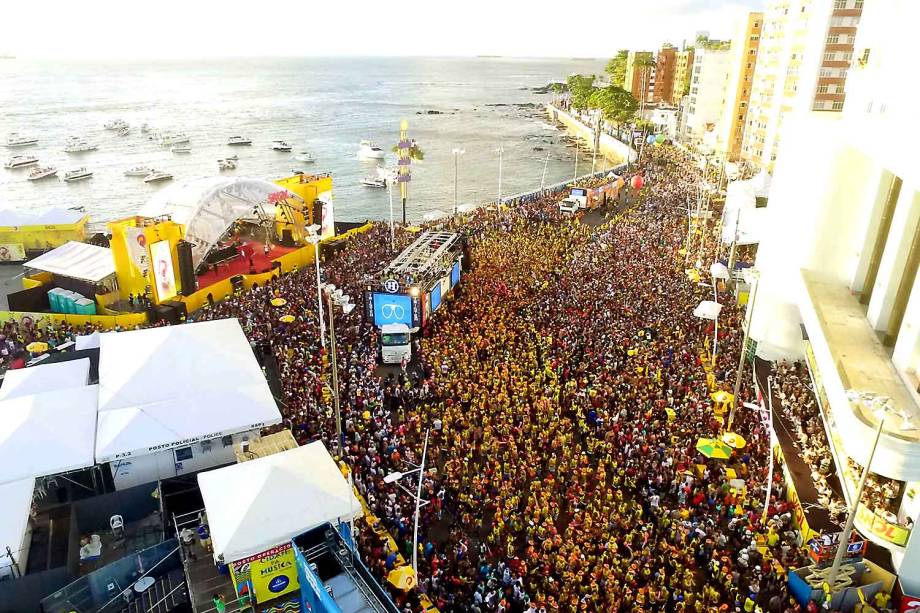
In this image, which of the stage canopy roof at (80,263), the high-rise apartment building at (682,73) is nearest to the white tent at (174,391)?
the stage canopy roof at (80,263)

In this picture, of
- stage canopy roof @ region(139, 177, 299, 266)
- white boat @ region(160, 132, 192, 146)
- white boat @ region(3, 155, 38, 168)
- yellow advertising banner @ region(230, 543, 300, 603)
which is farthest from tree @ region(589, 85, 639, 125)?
yellow advertising banner @ region(230, 543, 300, 603)

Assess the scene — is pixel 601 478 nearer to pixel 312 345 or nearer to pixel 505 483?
pixel 505 483

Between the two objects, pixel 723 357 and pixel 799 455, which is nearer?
pixel 799 455

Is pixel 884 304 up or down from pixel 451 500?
up

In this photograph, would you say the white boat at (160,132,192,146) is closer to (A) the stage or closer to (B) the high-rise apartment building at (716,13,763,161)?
(A) the stage

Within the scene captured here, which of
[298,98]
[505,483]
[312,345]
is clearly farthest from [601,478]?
[298,98]

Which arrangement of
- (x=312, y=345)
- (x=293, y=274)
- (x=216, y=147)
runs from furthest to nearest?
(x=216, y=147), (x=293, y=274), (x=312, y=345)
